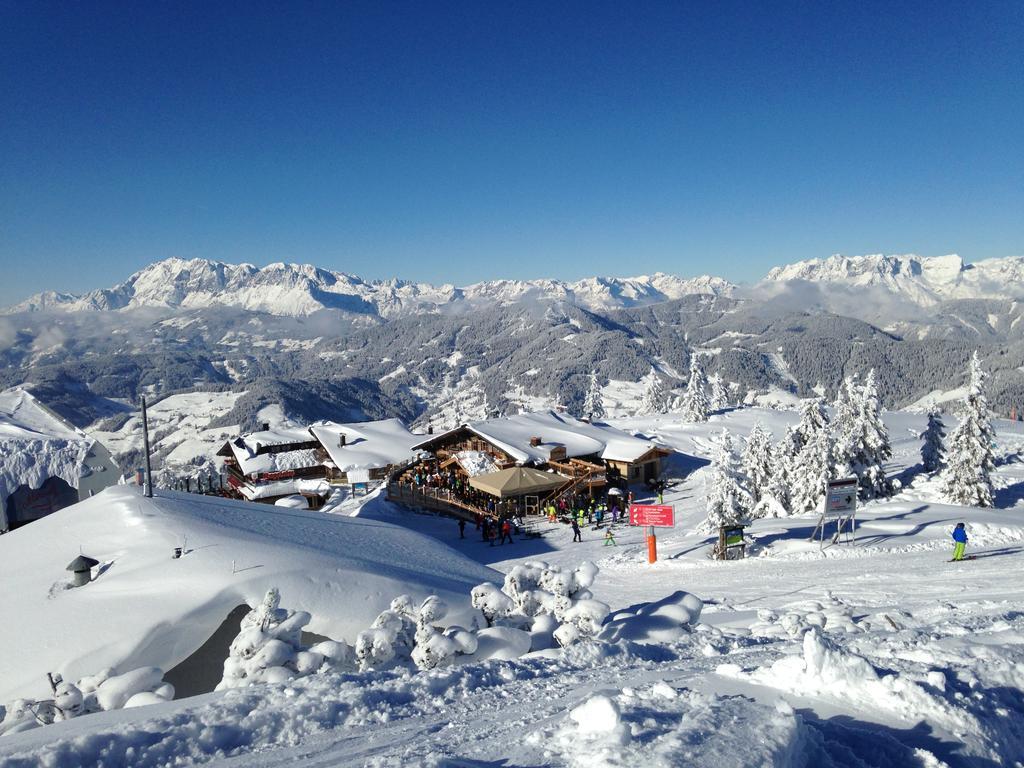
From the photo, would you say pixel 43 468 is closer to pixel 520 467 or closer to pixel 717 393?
pixel 520 467

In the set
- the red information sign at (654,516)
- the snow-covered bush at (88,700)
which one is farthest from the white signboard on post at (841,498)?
the snow-covered bush at (88,700)

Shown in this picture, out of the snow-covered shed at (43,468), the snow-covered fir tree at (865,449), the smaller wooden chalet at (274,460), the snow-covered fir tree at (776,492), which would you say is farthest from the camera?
the smaller wooden chalet at (274,460)

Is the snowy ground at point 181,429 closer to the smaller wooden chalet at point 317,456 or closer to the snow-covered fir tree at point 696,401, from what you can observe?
the smaller wooden chalet at point 317,456

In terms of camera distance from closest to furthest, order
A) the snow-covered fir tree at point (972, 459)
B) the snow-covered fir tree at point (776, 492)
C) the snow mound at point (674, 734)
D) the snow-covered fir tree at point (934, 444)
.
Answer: the snow mound at point (674, 734), the snow-covered fir tree at point (972, 459), the snow-covered fir tree at point (776, 492), the snow-covered fir tree at point (934, 444)

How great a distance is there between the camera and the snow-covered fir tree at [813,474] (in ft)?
88.2

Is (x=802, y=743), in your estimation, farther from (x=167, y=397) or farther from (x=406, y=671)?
(x=167, y=397)

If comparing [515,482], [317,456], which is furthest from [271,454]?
[515,482]

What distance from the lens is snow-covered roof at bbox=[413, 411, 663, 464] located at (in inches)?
1437

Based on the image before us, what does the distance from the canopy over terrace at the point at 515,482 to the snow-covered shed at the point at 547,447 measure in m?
5.80

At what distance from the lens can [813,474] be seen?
27.1m

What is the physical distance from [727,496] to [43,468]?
25.4m

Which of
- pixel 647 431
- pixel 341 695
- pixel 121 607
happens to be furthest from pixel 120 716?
pixel 647 431

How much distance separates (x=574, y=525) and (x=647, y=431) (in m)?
27.4

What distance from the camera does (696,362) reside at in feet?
232
